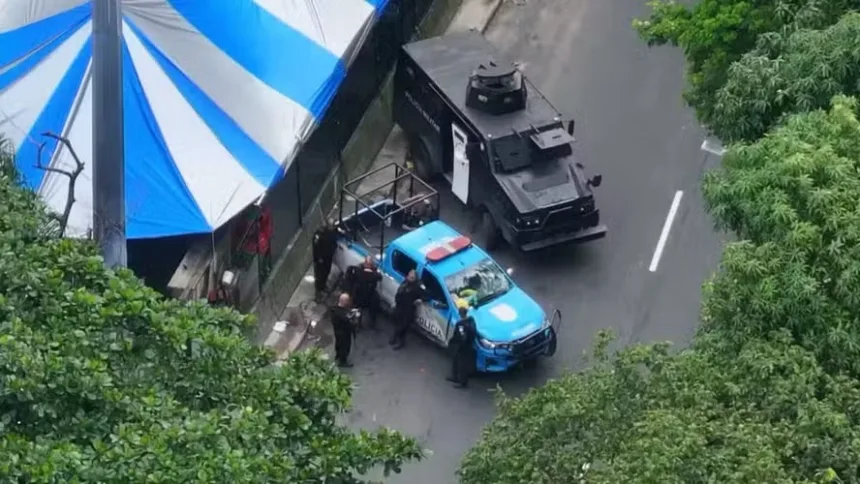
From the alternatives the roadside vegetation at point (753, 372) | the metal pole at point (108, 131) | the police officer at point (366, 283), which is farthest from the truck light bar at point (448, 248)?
the metal pole at point (108, 131)

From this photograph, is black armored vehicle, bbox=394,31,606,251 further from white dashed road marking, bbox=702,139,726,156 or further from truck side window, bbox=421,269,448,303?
white dashed road marking, bbox=702,139,726,156

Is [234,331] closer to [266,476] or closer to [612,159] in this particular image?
[266,476]

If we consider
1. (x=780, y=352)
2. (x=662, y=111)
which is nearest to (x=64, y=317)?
(x=780, y=352)

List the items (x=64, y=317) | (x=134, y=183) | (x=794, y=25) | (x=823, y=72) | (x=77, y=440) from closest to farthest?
(x=77, y=440), (x=64, y=317), (x=823, y=72), (x=794, y=25), (x=134, y=183)

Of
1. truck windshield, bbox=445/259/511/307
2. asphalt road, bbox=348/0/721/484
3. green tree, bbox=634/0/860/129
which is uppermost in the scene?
green tree, bbox=634/0/860/129

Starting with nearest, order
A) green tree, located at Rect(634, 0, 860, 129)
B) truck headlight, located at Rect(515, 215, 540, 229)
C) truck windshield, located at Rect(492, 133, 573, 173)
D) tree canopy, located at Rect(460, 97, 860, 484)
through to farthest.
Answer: tree canopy, located at Rect(460, 97, 860, 484), green tree, located at Rect(634, 0, 860, 129), truck headlight, located at Rect(515, 215, 540, 229), truck windshield, located at Rect(492, 133, 573, 173)

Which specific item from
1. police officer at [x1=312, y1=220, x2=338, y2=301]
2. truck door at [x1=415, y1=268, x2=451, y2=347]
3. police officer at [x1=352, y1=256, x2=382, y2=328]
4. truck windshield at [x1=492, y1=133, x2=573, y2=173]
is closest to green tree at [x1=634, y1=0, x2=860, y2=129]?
truck windshield at [x1=492, y1=133, x2=573, y2=173]
